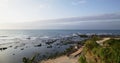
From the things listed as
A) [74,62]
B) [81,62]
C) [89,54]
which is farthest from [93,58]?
[74,62]

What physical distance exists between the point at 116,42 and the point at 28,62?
1483 cm

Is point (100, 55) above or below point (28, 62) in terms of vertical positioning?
above

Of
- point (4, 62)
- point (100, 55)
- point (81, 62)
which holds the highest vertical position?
point (100, 55)

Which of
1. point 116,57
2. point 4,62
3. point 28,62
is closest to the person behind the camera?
point 116,57

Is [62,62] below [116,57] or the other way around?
below

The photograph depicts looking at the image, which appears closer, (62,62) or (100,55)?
(100,55)

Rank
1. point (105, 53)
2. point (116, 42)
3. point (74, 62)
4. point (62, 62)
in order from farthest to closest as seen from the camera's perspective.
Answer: point (62, 62) → point (74, 62) → point (116, 42) → point (105, 53)

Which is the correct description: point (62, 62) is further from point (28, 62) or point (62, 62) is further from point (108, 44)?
point (108, 44)

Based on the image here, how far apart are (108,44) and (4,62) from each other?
26.3 m

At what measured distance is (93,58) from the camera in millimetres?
13031

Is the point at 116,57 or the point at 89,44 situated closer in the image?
the point at 116,57

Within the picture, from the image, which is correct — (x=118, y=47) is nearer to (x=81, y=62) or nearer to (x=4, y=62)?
(x=81, y=62)

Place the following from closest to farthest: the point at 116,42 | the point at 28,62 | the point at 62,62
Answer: the point at 116,42, the point at 28,62, the point at 62,62

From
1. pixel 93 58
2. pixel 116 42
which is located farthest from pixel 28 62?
pixel 116 42
